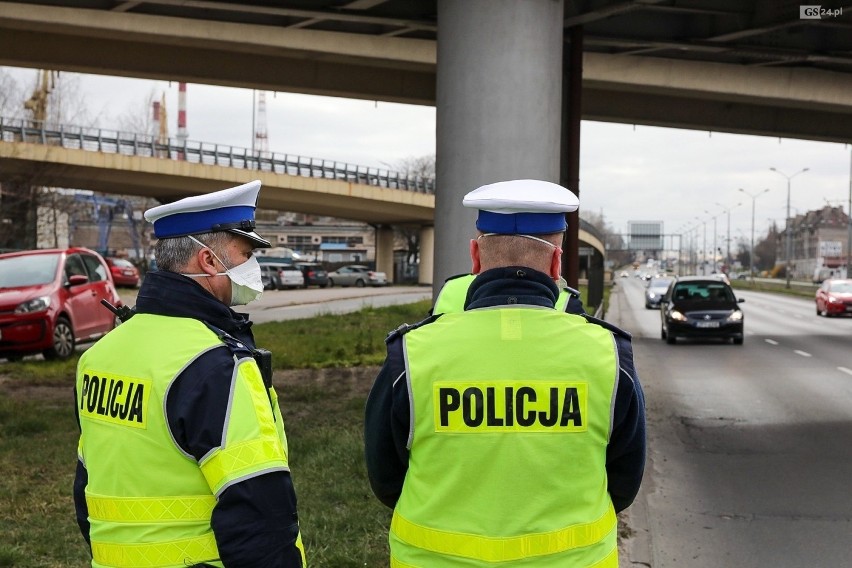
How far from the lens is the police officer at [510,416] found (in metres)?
2.83

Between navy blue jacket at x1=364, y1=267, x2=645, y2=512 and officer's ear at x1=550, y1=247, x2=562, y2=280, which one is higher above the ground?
officer's ear at x1=550, y1=247, x2=562, y2=280

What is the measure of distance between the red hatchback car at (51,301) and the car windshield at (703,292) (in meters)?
14.4

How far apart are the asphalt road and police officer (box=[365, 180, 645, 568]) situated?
165 inches

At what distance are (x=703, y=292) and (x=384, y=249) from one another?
63.8 metres

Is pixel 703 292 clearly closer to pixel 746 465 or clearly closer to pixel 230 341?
pixel 746 465

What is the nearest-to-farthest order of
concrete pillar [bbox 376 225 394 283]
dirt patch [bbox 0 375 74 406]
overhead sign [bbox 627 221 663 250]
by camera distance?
dirt patch [bbox 0 375 74 406]
concrete pillar [bbox 376 225 394 283]
overhead sign [bbox 627 221 663 250]

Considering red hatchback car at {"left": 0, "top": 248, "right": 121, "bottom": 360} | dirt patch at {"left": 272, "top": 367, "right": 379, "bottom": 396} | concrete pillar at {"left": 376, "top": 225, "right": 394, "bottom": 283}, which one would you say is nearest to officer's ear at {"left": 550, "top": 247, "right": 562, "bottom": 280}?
dirt patch at {"left": 272, "top": 367, "right": 379, "bottom": 396}

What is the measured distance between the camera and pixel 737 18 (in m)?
14.4

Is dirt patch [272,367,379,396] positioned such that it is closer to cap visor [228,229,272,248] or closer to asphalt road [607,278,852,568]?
asphalt road [607,278,852,568]

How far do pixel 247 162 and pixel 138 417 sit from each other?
56.6 m

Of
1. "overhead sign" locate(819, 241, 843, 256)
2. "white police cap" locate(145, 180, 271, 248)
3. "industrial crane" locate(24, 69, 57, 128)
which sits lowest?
"white police cap" locate(145, 180, 271, 248)

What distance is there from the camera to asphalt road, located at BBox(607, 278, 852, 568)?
7.31 meters

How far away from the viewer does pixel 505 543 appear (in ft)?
9.18

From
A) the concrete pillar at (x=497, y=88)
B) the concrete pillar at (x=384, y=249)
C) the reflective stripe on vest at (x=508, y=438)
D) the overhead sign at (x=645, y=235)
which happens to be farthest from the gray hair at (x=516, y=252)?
the overhead sign at (x=645, y=235)
